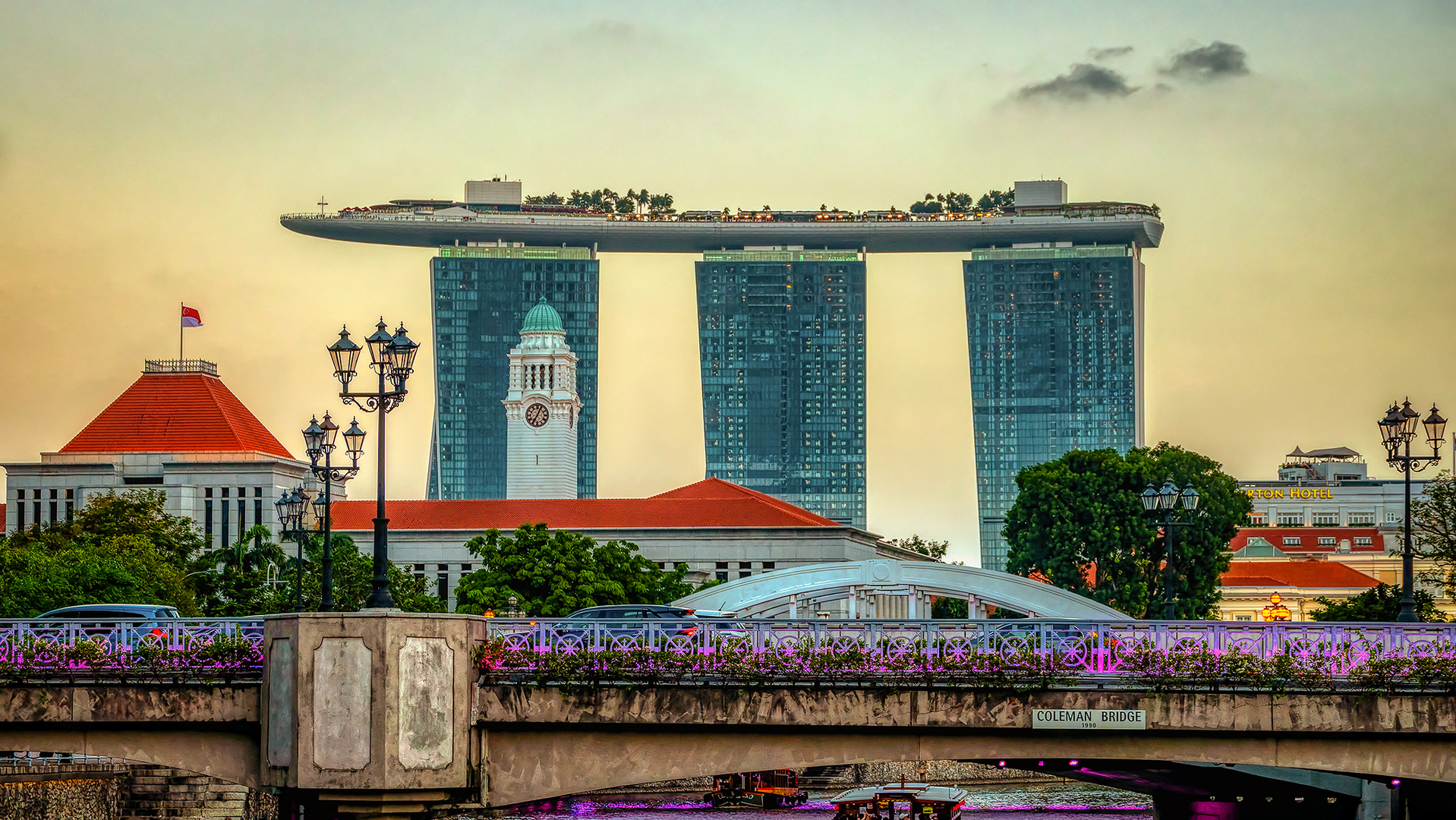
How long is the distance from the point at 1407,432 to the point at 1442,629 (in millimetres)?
9901

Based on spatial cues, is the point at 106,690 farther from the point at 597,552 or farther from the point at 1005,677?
the point at 597,552

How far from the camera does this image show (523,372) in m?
145

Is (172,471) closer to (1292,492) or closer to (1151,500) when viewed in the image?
(1151,500)

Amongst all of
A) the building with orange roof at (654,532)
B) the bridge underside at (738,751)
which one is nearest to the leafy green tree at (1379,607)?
the building with orange roof at (654,532)

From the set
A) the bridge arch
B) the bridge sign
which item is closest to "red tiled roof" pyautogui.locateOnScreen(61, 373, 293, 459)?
the bridge arch

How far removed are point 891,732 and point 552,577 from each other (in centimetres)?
5264

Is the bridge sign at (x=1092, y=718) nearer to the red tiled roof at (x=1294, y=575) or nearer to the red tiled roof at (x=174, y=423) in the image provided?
the red tiled roof at (x=174, y=423)

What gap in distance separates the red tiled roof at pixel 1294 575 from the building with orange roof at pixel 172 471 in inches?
2377

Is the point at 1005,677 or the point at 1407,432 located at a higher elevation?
the point at 1407,432

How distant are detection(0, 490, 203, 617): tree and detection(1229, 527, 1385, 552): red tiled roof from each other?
3658 inches

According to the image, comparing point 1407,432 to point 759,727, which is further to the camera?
point 1407,432

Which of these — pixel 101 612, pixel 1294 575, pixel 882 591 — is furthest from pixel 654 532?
pixel 101 612

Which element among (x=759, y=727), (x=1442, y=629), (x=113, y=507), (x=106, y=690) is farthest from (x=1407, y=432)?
(x=113, y=507)

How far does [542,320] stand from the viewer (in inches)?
5896
